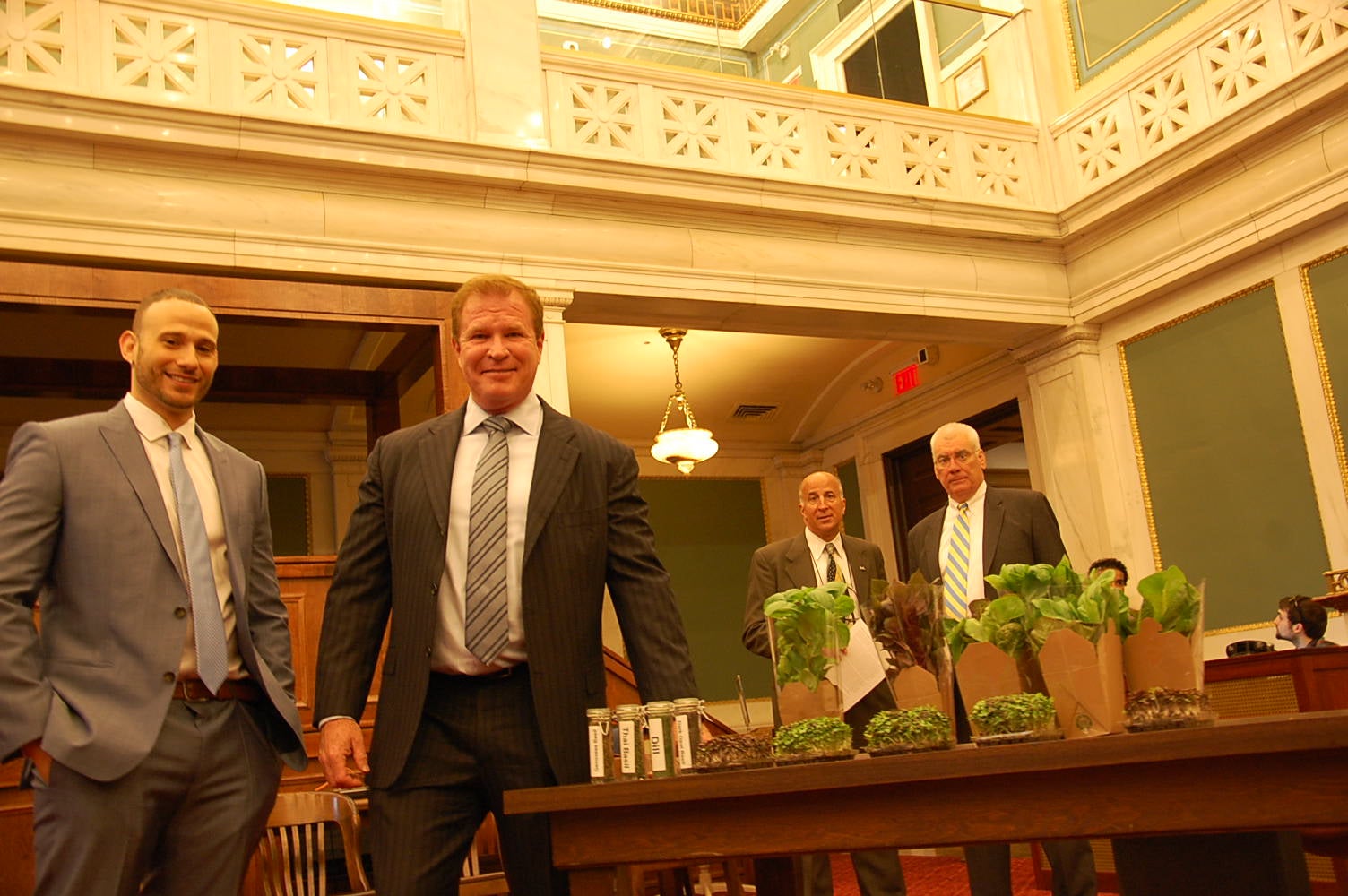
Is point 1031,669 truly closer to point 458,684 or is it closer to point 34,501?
point 458,684

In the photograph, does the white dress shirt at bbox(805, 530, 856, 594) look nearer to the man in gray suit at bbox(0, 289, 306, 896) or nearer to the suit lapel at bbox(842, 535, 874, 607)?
the suit lapel at bbox(842, 535, 874, 607)

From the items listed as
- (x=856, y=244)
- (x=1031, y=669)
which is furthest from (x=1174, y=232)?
(x=1031, y=669)

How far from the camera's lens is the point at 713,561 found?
11.1 meters

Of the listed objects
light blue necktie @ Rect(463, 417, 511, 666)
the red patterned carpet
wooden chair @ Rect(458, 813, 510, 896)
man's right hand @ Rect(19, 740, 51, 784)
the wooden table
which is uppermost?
light blue necktie @ Rect(463, 417, 511, 666)

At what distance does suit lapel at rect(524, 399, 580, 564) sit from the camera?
2159 mm

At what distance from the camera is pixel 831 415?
1112 cm

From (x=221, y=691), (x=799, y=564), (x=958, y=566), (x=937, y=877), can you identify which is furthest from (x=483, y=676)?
(x=937, y=877)

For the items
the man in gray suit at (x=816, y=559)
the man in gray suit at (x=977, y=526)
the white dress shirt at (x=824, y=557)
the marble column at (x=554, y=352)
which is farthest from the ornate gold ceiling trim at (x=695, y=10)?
the man in gray suit at (x=977, y=526)

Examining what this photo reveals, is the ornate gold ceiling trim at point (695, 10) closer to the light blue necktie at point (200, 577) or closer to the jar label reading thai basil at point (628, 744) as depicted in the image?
the light blue necktie at point (200, 577)

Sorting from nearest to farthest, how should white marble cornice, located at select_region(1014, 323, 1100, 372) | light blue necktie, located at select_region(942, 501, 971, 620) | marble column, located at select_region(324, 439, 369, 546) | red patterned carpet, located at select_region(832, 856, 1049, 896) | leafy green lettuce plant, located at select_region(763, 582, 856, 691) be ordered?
leafy green lettuce plant, located at select_region(763, 582, 856, 691)
light blue necktie, located at select_region(942, 501, 971, 620)
red patterned carpet, located at select_region(832, 856, 1049, 896)
white marble cornice, located at select_region(1014, 323, 1100, 372)
marble column, located at select_region(324, 439, 369, 546)

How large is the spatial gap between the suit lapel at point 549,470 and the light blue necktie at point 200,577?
595 millimetres

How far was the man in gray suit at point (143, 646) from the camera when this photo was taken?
2.01 m

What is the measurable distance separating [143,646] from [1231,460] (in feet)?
20.1

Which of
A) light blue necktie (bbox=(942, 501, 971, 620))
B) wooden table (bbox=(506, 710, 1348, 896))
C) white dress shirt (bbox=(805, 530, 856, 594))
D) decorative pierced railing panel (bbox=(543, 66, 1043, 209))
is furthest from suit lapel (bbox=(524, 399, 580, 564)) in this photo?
decorative pierced railing panel (bbox=(543, 66, 1043, 209))
